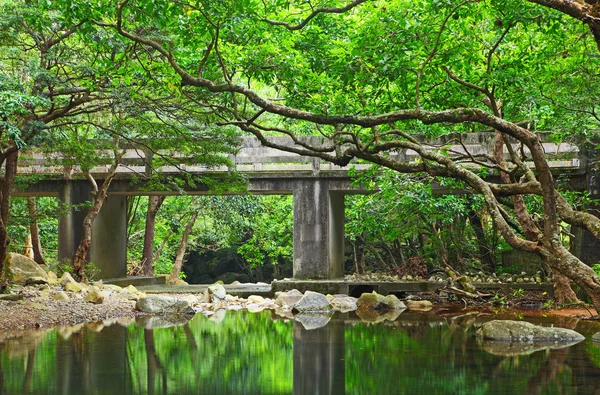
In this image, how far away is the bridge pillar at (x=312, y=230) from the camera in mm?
17844

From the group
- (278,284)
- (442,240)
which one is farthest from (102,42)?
(442,240)

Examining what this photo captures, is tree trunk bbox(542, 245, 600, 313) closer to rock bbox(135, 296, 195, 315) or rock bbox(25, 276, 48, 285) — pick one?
rock bbox(135, 296, 195, 315)

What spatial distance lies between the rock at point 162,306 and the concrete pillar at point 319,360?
321cm

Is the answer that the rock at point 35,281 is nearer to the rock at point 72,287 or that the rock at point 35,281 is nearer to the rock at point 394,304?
the rock at point 72,287

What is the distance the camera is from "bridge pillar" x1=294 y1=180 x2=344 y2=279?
17844 mm

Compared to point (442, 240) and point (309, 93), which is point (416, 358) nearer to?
point (309, 93)

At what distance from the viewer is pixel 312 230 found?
17953 mm

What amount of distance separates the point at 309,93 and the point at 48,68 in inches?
165

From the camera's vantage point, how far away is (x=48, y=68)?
1200 centimetres

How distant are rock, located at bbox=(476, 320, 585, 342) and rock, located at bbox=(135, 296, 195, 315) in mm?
6304

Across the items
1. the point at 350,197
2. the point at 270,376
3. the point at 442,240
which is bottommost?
the point at 270,376

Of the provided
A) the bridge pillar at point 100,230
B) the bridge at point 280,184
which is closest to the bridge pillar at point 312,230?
the bridge at point 280,184

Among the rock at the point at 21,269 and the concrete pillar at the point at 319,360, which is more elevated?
the rock at the point at 21,269

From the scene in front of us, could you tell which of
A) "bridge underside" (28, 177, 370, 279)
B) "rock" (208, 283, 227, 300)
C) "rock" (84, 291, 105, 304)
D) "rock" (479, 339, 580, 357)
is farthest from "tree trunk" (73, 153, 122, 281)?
"rock" (479, 339, 580, 357)
